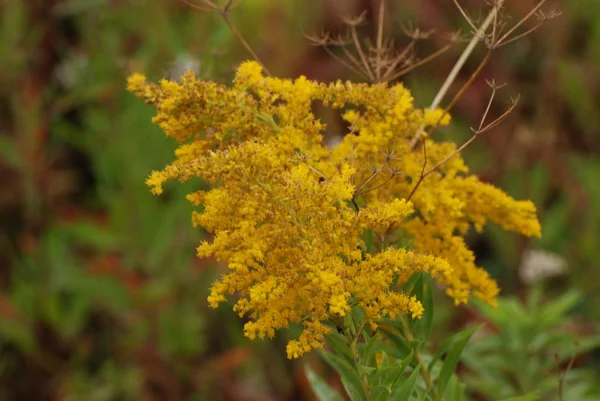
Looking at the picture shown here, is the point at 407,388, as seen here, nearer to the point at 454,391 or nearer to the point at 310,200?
the point at 454,391

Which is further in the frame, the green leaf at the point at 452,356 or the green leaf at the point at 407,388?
the green leaf at the point at 452,356

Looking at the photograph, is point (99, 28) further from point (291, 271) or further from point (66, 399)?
point (291, 271)

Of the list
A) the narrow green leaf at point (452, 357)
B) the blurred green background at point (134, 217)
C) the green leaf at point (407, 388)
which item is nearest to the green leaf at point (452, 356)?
the narrow green leaf at point (452, 357)

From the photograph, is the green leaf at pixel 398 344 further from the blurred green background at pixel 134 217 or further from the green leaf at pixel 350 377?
the blurred green background at pixel 134 217

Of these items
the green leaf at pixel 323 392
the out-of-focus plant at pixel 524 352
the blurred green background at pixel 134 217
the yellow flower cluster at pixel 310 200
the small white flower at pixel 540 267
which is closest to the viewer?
the yellow flower cluster at pixel 310 200

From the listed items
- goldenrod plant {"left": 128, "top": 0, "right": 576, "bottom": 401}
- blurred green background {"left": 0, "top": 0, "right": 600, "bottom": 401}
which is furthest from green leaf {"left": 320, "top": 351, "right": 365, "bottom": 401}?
blurred green background {"left": 0, "top": 0, "right": 600, "bottom": 401}

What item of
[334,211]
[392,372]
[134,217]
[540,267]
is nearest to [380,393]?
[392,372]

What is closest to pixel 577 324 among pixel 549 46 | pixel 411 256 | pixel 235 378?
pixel 235 378
